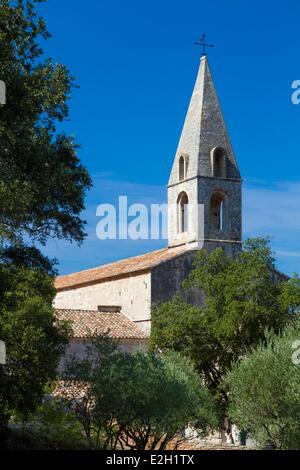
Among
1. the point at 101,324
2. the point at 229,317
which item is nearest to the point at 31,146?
the point at 229,317

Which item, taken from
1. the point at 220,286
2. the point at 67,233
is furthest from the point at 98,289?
the point at 67,233

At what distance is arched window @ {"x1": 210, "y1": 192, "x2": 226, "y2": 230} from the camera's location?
50.1 m

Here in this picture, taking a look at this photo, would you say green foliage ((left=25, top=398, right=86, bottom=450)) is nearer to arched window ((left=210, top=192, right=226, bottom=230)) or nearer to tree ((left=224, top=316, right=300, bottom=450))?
tree ((left=224, top=316, right=300, bottom=450))

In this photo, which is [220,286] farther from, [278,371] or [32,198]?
[32,198]

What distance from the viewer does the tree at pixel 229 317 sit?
35500 millimetres

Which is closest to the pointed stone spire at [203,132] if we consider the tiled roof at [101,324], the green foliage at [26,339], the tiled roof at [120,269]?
the tiled roof at [120,269]

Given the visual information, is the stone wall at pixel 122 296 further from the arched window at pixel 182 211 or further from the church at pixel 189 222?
the arched window at pixel 182 211

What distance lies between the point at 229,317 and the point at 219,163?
56.8ft

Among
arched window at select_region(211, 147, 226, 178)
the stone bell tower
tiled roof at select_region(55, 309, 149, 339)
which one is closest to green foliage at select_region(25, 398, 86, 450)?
tiled roof at select_region(55, 309, 149, 339)

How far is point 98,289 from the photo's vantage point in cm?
5259

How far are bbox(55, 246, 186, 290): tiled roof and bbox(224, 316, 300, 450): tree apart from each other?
20780 mm

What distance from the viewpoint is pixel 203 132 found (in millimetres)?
49844

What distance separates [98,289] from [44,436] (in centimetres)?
2651
